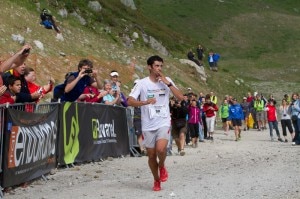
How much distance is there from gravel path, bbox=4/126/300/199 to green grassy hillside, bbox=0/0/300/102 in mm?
12128

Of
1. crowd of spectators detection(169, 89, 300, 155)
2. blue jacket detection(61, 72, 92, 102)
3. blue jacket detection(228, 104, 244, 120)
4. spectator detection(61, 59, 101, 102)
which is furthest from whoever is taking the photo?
blue jacket detection(228, 104, 244, 120)

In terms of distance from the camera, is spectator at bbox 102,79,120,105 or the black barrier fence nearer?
the black barrier fence

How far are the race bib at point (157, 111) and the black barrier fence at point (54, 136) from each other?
7.08 feet

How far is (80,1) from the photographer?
1598 inches

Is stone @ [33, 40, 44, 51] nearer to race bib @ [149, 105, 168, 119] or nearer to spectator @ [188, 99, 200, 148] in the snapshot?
spectator @ [188, 99, 200, 148]

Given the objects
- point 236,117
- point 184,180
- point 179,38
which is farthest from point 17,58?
point 179,38

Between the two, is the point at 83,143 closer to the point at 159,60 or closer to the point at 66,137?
the point at 66,137

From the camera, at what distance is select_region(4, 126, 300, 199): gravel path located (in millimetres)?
9703

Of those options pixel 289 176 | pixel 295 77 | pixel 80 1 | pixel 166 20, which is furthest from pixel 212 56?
pixel 166 20

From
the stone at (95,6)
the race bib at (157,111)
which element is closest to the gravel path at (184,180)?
the race bib at (157,111)

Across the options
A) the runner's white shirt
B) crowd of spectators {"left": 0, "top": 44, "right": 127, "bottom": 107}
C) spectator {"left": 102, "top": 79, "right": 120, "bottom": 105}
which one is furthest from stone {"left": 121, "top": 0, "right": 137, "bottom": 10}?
the runner's white shirt

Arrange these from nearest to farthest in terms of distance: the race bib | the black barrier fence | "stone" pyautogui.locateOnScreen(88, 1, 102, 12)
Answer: the black barrier fence → the race bib → "stone" pyautogui.locateOnScreen(88, 1, 102, 12)

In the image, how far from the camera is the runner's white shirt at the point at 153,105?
10.1 meters

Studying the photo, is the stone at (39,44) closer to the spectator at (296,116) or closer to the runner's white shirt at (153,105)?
the spectator at (296,116)
